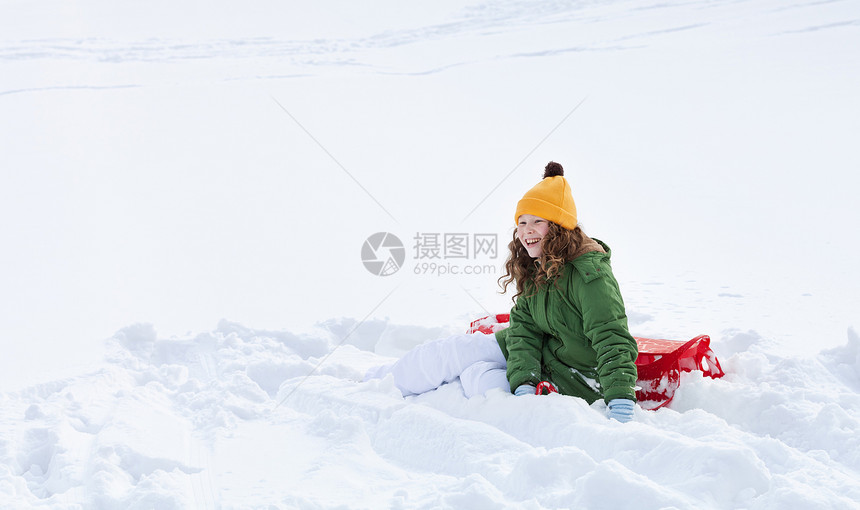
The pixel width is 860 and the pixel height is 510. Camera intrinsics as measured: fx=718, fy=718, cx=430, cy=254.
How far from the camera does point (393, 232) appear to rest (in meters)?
6.25

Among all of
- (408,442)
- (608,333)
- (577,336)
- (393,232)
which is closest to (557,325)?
(577,336)

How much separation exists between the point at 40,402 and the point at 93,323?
57.9 inches

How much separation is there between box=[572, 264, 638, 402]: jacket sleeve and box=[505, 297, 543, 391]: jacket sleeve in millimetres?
253

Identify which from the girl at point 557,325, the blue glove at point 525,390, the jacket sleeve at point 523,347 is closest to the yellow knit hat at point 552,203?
the girl at point 557,325

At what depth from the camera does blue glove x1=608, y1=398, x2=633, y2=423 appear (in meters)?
2.37

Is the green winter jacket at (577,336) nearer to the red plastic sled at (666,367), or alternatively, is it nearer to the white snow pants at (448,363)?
the white snow pants at (448,363)

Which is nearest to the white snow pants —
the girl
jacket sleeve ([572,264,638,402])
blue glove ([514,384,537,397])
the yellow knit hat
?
the girl

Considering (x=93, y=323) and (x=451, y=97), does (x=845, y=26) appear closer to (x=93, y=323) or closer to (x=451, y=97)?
(x=451, y=97)

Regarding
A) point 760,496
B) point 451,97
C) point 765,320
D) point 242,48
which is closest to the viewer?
point 760,496

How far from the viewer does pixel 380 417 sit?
2.63 metres

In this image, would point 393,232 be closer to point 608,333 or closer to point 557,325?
point 557,325

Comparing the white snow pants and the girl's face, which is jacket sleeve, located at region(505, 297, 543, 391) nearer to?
the white snow pants

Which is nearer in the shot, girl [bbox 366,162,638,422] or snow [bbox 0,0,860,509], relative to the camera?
snow [bbox 0,0,860,509]

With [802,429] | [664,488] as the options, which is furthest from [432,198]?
[664,488]
